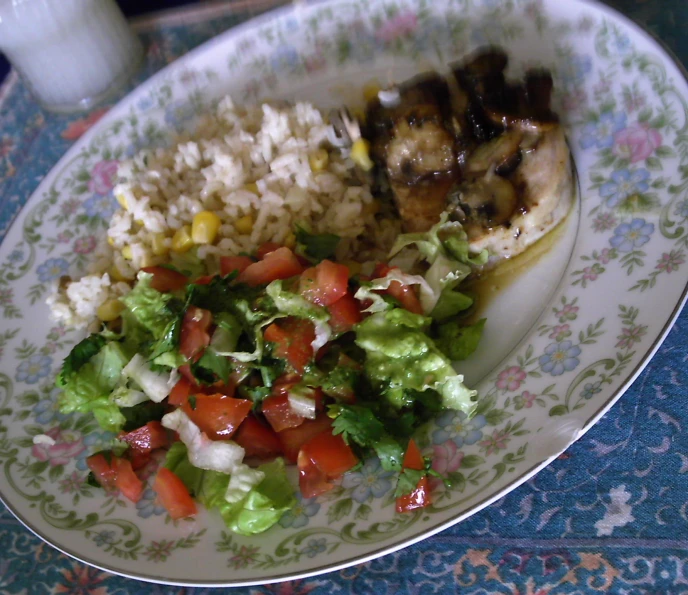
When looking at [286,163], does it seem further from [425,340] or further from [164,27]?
[164,27]

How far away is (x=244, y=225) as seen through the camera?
2705 millimetres

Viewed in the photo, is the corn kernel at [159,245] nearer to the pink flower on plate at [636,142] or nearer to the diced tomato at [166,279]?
the diced tomato at [166,279]

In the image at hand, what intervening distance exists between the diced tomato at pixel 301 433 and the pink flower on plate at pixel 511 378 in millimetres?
588

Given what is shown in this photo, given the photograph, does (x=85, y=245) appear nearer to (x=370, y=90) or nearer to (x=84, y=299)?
(x=84, y=299)

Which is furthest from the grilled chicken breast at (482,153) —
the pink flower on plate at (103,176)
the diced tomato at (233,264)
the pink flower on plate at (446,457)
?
the pink flower on plate at (103,176)

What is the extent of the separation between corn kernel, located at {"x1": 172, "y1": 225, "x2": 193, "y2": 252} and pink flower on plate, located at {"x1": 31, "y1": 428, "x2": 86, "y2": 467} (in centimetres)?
87

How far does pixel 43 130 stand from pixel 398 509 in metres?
3.37

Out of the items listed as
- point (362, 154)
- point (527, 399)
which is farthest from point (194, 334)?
point (527, 399)

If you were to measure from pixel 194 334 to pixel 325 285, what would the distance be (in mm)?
515

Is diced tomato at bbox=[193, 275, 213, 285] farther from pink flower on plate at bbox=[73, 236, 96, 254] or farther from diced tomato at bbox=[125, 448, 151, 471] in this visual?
pink flower on plate at bbox=[73, 236, 96, 254]

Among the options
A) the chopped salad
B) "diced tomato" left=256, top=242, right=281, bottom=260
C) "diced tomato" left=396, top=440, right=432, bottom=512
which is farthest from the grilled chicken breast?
"diced tomato" left=396, top=440, right=432, bottom=512

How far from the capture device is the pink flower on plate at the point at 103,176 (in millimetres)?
3090

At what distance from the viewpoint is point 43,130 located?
3895 mm

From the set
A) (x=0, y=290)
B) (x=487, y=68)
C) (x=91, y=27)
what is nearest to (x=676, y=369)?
(x=487, y=68)
